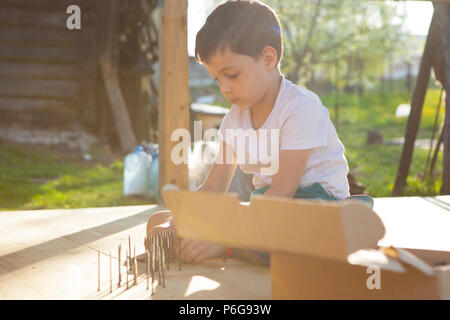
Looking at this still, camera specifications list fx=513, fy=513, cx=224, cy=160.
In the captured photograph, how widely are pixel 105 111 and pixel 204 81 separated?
30.2 feet

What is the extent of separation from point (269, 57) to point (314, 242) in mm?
899

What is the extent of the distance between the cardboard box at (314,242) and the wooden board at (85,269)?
212mm

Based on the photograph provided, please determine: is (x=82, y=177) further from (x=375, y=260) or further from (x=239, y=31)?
(x=375, y=260)

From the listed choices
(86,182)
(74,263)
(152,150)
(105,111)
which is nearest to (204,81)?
(105,111)

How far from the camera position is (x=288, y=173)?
165 cm

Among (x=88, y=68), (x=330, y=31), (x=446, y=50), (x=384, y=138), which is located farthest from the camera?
(x=330, y=31)

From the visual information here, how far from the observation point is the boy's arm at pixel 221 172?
6.66 feet

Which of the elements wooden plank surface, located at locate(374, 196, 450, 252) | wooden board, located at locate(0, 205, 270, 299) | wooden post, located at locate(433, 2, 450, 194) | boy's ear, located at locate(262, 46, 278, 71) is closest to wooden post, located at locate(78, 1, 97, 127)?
wooden post, located at locate(433, 2, 450, 194)

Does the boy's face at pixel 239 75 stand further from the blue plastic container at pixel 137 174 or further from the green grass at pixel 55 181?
the green grass at pixel 55 181

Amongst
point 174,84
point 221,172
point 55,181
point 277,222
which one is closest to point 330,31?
point 55,181

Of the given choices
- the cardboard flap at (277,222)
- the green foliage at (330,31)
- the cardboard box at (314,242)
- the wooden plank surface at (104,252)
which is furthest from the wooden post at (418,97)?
the green foliage at (330,31)
